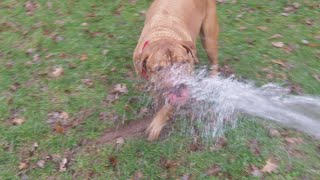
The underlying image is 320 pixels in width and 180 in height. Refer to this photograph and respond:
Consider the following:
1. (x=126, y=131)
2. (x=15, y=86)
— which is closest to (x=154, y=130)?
(x=126, y=131)

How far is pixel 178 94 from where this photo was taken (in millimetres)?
3588

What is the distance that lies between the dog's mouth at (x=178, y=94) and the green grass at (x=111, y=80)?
540 millimetres

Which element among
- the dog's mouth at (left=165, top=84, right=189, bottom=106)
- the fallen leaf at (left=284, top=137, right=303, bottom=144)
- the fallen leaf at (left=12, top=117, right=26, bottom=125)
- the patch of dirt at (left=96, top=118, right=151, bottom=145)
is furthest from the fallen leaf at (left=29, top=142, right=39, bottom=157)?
the fallen leaf at (left=284, top=137, right=303, bottom=144)

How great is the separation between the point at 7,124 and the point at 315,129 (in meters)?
3.24

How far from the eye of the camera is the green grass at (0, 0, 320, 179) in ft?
12.5

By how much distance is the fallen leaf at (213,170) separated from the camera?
3697 mm

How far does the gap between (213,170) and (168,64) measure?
1076 millimetres

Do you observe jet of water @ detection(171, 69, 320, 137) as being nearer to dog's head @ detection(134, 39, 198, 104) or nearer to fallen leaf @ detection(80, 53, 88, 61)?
dog's head @ detection(134, 39, 198, 104)

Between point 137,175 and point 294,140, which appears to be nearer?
point 137,175

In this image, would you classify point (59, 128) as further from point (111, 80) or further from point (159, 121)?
point (159, 121)

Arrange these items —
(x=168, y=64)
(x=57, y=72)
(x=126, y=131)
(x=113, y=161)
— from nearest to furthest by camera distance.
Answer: (x=168, y=64), (x=113, y=161), (x=126, y=131), (x=57, y=72)

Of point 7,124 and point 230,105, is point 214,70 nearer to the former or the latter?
point 230,105

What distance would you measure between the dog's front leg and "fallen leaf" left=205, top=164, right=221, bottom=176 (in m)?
0.63

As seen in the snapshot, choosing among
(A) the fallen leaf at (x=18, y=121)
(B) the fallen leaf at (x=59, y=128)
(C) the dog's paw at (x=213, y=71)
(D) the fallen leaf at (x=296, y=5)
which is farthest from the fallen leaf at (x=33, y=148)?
(D) the fallen leaf at (x=296, y=5)
